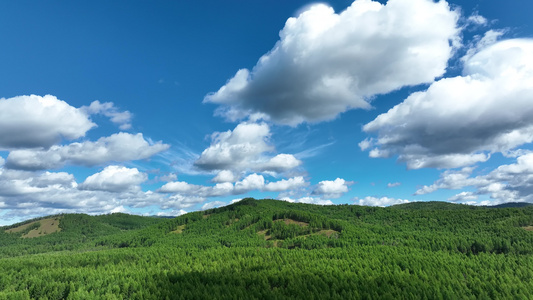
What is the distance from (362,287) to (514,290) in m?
50.0

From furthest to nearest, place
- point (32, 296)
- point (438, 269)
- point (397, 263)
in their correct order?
point (397, 263) < point (438, 269) < point (32, 296)

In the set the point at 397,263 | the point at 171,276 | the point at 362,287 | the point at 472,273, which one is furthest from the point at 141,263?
the point at 472,273

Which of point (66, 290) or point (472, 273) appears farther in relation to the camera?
point (472, 273)

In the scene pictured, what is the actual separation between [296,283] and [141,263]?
108975 millimetres

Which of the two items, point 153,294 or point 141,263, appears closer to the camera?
point 153,294

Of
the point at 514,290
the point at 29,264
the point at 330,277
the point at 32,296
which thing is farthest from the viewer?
the point at 29,264

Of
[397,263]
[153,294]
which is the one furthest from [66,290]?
[397,263]

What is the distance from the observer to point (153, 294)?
9431cm

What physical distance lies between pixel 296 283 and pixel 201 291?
3522 cm

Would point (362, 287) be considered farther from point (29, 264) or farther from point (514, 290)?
point (29, 264)

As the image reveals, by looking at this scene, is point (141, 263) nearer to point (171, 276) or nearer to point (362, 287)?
point (171, 276)

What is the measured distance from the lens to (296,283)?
4035 inches

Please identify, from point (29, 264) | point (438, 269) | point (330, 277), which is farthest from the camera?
point (29, 264)

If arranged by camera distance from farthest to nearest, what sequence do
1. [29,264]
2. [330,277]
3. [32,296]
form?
[29,264] → [330,277] → [32,296]
